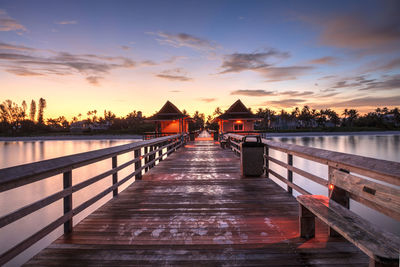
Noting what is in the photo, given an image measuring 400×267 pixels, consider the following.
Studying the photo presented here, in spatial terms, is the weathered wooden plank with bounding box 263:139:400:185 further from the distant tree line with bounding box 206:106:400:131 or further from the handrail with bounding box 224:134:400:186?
the distant tree line with bounding box 206:106:400:131

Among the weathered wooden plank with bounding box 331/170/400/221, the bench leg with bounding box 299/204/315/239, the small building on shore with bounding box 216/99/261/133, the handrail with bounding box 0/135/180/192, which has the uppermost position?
the small building on shore with bounding box 216/99/261/133

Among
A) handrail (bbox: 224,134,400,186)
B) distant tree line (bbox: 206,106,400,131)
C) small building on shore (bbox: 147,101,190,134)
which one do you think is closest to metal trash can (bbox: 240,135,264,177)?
handrail (bbox: 224,134,400,186)

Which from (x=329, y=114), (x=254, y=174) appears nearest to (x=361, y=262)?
(x=254, y=174)

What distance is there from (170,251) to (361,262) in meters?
2.07

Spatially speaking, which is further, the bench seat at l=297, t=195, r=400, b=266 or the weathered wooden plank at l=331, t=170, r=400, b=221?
the weathered wooden plank at l=331, t=170, r=400, b=221

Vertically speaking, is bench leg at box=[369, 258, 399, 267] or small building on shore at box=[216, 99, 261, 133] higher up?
small building on shore at box=[216, 99, 261, 133]

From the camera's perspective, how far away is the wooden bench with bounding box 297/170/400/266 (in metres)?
1.46

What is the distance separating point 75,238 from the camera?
292cm

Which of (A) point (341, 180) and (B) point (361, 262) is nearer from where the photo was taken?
(B) point (361, 262)

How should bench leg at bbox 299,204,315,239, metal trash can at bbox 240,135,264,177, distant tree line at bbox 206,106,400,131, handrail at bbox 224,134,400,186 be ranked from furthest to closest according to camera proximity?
distant tree line at bbox 206,106,400,131, metal trash can at bbox 240,135,264,177, bench leg at bbox 299,204,315,239, handrail at bbox 224,134,400,186

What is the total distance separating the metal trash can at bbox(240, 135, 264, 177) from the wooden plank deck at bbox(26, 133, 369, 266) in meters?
1.43

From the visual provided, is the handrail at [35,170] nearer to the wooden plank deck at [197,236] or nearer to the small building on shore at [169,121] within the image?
the wooden plank deck at [197,236]

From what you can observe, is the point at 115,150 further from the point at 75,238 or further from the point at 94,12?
the point at 94,12

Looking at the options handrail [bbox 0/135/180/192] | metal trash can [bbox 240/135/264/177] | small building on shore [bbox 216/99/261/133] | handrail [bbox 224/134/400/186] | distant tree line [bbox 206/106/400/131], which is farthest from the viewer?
distant tree line [bbox 206/106/400/131]
